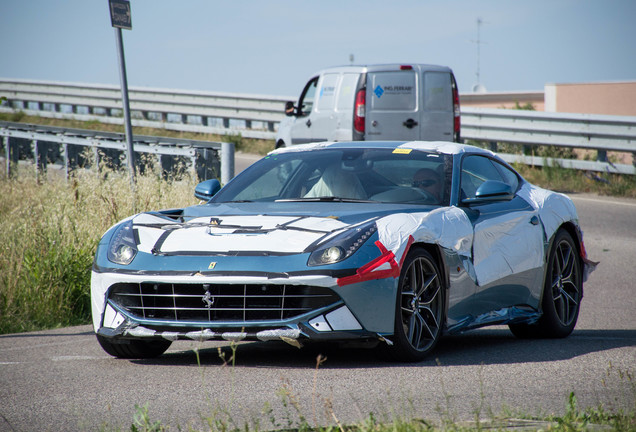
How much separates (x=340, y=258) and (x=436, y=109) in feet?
36.0

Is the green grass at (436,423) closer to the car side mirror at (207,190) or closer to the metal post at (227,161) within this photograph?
the car side mirror at (207,190)

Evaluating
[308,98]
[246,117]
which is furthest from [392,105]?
[246,117]

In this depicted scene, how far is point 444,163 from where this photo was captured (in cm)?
700

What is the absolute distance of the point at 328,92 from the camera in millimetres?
16625

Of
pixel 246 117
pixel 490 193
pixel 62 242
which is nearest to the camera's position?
pixel 490 193

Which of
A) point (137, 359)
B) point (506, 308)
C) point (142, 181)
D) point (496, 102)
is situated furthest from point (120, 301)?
point (496, 102)

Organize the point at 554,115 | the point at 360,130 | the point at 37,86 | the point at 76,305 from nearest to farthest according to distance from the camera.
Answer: the point at 76,305
the point at 360,130
the point at 554,115
the point at 37,86

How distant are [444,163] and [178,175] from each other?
236 inches

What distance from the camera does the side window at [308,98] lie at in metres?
17.3

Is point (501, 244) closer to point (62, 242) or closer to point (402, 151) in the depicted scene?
point (402, 151)

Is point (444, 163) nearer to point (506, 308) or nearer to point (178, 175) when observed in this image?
point (506, 308)

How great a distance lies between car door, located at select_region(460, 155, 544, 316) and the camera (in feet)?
21.8

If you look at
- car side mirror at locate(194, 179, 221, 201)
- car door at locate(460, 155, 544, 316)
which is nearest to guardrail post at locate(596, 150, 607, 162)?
car door at locate(460, 155, 544, 316)

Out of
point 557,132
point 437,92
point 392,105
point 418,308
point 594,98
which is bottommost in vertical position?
point 594,98
